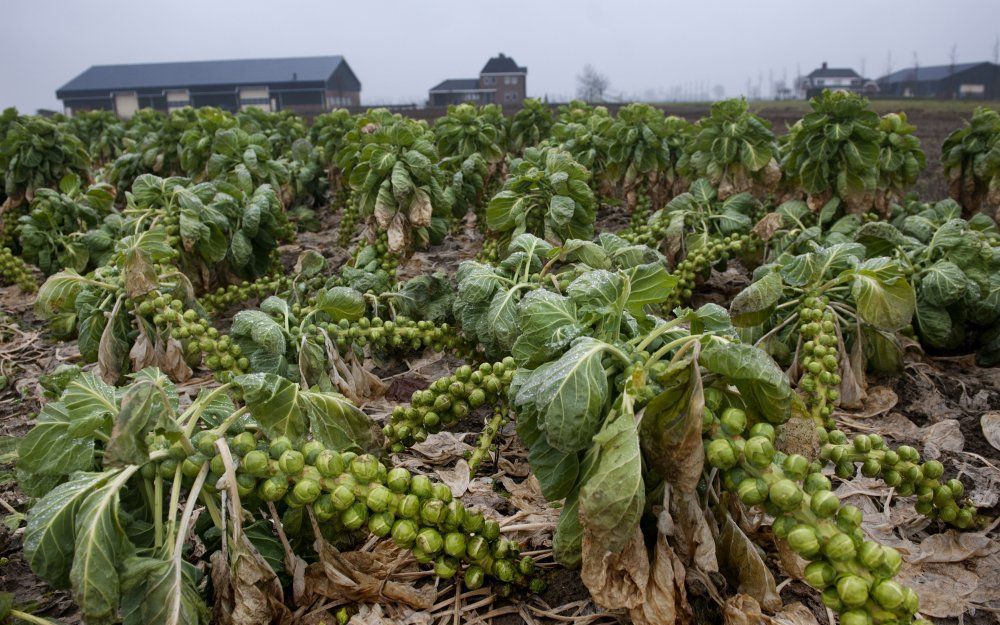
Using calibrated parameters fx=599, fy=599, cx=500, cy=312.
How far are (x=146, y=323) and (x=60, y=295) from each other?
0.45 metres

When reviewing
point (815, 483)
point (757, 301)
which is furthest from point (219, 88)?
point (815, 483)

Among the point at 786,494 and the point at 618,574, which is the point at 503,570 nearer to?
the point at 618,574

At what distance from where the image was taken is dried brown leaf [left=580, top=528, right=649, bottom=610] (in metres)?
1.61

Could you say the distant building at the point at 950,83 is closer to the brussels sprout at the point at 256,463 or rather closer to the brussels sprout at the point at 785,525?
the brussels sprout at the point at 785,525

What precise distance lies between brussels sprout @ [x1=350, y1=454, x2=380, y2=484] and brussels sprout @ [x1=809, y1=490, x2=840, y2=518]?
3.73ft

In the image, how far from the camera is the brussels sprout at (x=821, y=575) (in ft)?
4.41

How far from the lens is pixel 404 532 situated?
167 cm

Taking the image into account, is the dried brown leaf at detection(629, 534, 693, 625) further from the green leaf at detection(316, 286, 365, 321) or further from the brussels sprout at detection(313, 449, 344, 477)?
the green leaf at detection(316, 286, 365, 321)

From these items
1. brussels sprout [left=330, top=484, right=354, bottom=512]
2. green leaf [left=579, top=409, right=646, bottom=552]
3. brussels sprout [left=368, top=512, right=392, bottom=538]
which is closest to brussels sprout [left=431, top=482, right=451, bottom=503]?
brussels sprout [left=368, top=512, right=392, bottom=538]

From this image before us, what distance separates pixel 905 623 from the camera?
1.29 meters

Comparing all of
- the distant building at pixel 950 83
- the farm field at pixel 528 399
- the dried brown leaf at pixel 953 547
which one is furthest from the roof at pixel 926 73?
the dried brown leaf at pixel 953 547

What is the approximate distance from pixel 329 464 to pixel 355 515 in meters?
0.16

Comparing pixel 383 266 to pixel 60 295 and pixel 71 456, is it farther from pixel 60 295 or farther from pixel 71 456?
pixel 71 456

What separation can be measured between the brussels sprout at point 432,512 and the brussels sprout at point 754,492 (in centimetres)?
82
